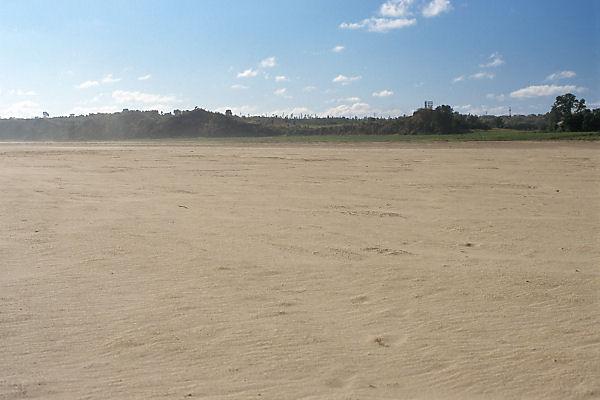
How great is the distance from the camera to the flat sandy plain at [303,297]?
425cm

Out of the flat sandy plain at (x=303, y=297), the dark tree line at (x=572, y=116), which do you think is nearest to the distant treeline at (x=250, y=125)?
the dark tree line at (x=572, y=116)

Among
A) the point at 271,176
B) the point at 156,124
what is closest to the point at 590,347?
the point at 271,176

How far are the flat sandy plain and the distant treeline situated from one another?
30137 millimetres

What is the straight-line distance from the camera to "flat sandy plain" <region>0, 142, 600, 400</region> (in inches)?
167

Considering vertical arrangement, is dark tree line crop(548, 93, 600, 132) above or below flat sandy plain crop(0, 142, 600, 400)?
above

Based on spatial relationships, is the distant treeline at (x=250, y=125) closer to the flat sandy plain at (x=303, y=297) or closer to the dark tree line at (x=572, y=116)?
the dark tree line at (x=572, y=116)

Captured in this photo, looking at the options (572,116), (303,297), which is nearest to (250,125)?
(572,116)

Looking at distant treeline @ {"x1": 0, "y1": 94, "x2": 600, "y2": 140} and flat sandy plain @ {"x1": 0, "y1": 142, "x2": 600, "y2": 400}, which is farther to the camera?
distant treeline @ {"x1": 0, "y1": 94, "x2": 600, "y2": 140}

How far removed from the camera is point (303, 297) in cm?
591

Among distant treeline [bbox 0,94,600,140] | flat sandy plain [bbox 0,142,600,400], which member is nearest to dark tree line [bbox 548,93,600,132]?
distant treeline [bbox 0,94,600,140]

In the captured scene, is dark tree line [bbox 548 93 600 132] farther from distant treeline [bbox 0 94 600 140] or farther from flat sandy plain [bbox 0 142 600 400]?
flat sandy plain [bbox 0 142 600 400]

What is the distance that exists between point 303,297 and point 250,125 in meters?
58.7

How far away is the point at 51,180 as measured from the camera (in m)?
16.5

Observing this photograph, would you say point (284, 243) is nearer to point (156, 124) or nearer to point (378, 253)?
point (378, 253)
